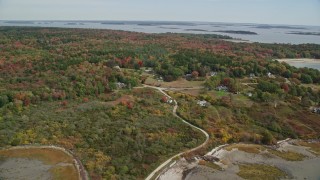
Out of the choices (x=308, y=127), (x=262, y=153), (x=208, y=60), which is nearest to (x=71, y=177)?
(x=262, y=153)

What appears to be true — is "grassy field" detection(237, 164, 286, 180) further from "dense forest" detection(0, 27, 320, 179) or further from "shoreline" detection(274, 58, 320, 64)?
"shoreline" detection(274, 58, 320, 64)

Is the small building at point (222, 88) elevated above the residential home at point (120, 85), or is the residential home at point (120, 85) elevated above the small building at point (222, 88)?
the residential home at point (120, 85)

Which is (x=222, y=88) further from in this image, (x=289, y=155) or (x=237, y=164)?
(x=237, y=164)

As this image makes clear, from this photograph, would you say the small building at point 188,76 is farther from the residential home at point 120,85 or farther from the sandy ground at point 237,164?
the sandy ground at point 237,164

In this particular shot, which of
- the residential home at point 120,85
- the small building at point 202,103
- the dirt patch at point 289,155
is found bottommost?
the dirt patch at point 289,155

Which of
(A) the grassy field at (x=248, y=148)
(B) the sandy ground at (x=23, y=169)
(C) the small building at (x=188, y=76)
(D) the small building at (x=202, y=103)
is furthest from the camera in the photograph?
(C) the small building at (x=188, y=76)

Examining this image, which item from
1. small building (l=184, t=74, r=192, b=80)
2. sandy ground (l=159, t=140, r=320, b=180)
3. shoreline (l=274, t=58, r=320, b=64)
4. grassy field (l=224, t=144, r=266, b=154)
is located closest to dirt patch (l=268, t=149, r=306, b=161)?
sandy ground (l=159, t=140, r=320, b=180)

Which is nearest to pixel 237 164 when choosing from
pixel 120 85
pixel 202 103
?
pixel 202 103

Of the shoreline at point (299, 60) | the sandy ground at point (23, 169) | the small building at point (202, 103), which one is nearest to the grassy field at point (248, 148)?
the small building at point (202, 103)
